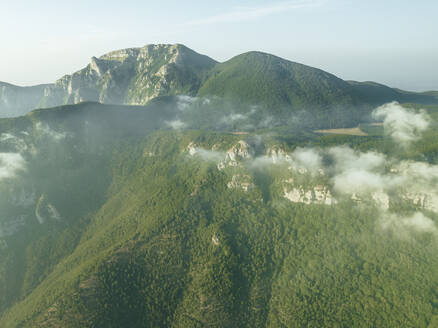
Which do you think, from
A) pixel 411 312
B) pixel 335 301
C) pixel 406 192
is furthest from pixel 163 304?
pixel 406 192

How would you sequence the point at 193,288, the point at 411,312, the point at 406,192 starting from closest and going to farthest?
the point at 411,312 → the point at 193,288 → the point at 406,192

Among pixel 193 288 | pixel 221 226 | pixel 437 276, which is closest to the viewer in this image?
pixel 437 276

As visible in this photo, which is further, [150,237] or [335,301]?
[150,237]

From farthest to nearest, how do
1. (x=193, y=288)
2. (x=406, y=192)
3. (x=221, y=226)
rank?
1. (x=221, y=226)
2. (x=406, y=192)
3. (x=193, y=288)

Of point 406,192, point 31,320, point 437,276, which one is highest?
point 406,192

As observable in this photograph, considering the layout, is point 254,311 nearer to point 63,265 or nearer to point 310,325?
point 310,325

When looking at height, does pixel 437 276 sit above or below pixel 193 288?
above

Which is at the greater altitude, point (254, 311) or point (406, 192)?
point (406, 192)

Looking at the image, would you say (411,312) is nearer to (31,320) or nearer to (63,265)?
(31,320)

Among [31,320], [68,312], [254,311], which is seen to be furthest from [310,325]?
[31,320]
